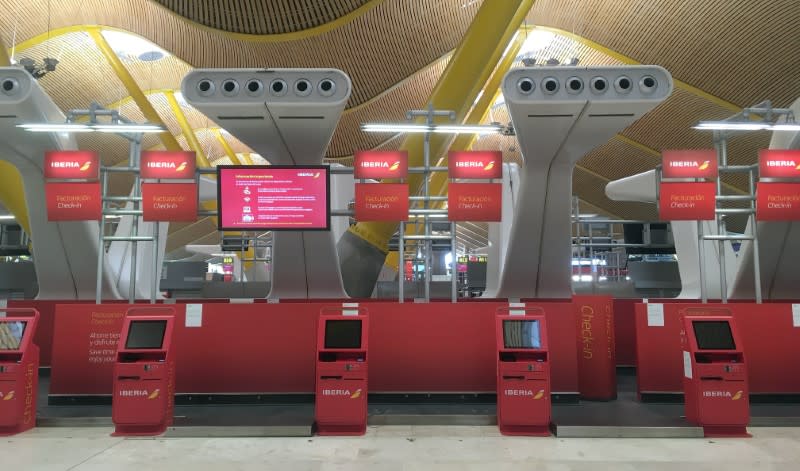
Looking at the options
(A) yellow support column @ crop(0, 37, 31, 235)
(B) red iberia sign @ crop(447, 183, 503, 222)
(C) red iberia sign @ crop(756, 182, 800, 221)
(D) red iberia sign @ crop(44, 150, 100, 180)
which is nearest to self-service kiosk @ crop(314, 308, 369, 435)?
(B) red iberia sign @ crop(447, 183, 503, 222)

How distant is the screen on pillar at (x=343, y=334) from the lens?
242 inches

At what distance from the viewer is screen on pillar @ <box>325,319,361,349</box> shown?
616 centimetres

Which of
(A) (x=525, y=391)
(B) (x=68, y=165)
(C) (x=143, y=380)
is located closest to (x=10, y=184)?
(B) (x=68, y=165)

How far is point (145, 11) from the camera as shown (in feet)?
57.2

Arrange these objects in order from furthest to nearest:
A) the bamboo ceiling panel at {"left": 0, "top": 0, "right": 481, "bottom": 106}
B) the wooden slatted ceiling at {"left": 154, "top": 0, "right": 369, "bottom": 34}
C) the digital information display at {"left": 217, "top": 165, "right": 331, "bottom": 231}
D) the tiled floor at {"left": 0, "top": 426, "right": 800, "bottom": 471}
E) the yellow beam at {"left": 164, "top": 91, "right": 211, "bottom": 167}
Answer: the yellow beam at {"left": 164, "top": 91, "right": 211, "bottom": 167}
the bamboo ceiling panel at {"left": 0, "top": 0, "right": 481, "bottom": 106}
the wooden slatted ceiling at {"left": 154, "top": 0, "right": 369, "bottom": 34}
the digital information display at {"left": 217, "top": 165, "right": 331, "bottom": 231}
the tiled floor at {"left": 0, "top": 426, "right": 800, "bottom": 471}

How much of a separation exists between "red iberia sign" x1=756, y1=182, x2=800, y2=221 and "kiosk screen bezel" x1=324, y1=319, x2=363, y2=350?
19.1ft

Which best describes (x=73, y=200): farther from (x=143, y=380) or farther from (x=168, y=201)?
(x=143, y=380)

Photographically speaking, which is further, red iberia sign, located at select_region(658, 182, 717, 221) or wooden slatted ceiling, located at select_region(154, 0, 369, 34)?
wooden slatted ceiling, located at select_region(154, 0, 369, 34)

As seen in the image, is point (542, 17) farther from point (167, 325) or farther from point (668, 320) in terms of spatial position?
point (167, 325)

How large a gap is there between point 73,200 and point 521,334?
6296 mm

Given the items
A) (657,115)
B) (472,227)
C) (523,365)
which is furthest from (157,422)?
(472,227)

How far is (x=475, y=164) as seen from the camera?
812 centimetres

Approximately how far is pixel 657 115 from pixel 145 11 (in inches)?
748

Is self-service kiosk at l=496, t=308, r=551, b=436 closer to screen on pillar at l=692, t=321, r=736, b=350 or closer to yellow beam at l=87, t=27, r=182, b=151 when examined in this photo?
screen on pillar at l=692, t=321, r=736, b=350
